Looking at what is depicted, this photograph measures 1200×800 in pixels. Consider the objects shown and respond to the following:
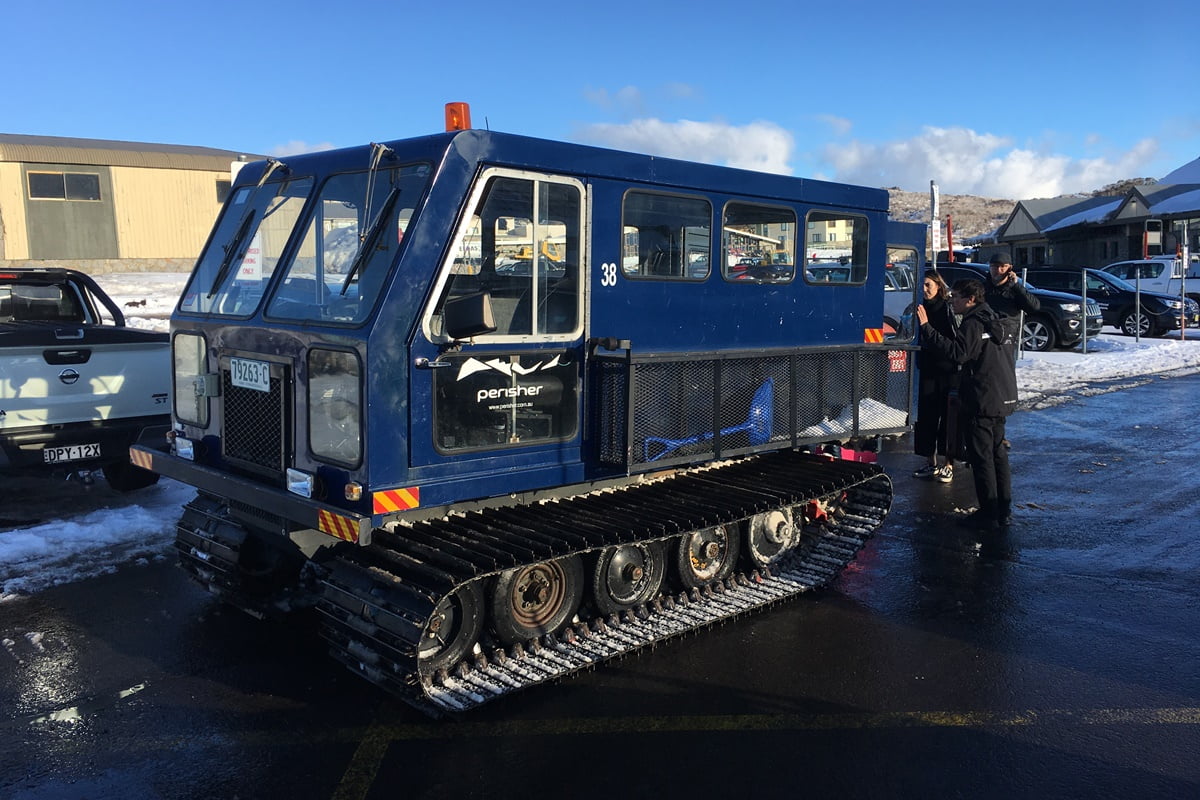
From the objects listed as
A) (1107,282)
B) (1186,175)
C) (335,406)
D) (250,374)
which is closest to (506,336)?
(335,406)

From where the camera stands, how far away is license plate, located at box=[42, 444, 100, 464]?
7.63m

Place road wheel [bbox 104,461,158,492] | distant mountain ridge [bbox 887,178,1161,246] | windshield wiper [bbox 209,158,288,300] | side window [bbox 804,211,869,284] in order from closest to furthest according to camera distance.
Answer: windshield wiper [bbox 209,158,288,300]
side window [bbox 804,211,869,284]
road wheel [bbox 104,461,158,492]
distant mountain ridge [bbox 887,178,1161,246]

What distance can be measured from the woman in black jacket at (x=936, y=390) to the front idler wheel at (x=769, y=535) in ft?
8.98

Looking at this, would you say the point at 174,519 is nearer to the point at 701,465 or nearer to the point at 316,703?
the point at 316,703

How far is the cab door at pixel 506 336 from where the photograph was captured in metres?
4.81

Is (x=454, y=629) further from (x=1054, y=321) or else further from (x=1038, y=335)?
(x=1038, y=335)

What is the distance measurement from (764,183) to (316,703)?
164 inches

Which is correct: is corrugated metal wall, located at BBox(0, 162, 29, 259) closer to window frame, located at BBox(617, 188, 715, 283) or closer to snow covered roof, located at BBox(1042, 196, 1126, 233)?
window frame, located at BBox(617, 188, 715, 283)

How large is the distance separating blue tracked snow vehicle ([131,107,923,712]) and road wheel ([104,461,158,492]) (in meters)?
3.02

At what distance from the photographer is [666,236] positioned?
5883mm

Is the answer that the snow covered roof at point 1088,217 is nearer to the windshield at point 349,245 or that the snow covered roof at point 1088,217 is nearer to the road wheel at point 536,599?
the road wheel at point 536,599

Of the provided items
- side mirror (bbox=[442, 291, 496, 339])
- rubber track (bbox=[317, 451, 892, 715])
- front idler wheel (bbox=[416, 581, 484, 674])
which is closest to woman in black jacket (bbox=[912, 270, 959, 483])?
rubber track (bbox=[317, 451, 892, 715])

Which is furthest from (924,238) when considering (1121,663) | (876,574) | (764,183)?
(1121,663)

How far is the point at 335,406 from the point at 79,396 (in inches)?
164
